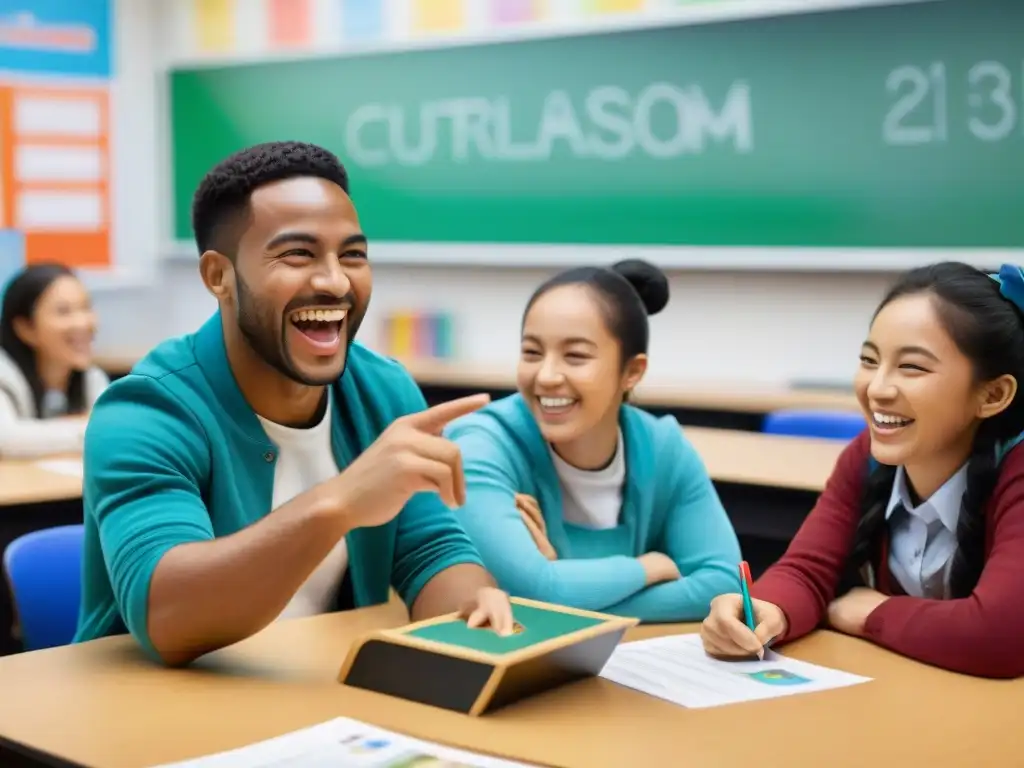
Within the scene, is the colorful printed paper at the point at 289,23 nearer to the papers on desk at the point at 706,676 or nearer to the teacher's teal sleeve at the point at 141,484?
the teacher's teal sleeve at the point at 141,484

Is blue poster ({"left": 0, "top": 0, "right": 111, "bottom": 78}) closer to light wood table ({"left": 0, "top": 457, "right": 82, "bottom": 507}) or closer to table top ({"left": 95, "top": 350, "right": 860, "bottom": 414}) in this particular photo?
table top ({"left": 95, "top": 350, "right": 860, "bottom": 414})

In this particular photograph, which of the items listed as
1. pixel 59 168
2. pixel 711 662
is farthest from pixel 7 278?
pixel 711 662

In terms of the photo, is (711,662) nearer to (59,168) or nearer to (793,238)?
(793,238)

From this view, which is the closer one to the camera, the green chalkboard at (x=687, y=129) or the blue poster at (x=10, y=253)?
the green chalkboard at (x=687, y=129)

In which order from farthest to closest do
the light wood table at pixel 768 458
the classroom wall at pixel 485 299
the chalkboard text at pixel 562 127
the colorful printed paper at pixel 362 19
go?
the colorful printed paper at pixel 362 19 < the chalkboard text at pixel 562 127 < the classroom wall at pixel 485 299 < the light wood table at pixel 768 458

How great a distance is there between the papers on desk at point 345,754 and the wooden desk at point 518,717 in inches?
1.2

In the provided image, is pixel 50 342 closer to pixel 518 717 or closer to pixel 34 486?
pixel 34 486

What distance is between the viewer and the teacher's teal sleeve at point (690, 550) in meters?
2.13

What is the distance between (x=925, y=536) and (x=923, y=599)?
123 mm

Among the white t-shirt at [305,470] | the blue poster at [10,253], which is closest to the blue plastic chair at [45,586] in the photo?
the white t-shirt at [305,470]

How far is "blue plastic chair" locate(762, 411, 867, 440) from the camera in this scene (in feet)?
12.9

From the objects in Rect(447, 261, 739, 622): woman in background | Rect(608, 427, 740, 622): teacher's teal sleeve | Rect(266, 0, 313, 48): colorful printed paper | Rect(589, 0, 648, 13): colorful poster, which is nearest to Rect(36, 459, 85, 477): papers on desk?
Rect(447, 261, 739, 622): woman in background

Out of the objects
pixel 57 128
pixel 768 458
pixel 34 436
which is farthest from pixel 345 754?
pixel 57 128

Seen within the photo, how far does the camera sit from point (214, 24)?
659 centimetres
